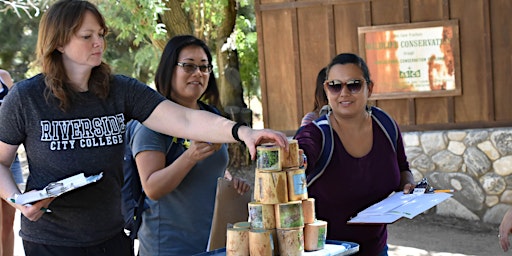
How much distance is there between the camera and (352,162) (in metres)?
3.83

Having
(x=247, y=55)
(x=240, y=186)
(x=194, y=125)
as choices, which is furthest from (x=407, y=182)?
(x=247, y=55)

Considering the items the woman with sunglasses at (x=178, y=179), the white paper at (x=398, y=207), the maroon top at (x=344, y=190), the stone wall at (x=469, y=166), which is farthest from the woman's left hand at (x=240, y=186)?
the stone wall at (x=469, y=166)

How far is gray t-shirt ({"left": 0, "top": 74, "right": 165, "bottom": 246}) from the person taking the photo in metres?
3.21

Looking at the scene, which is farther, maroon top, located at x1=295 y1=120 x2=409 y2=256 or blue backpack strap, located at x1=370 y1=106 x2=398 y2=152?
blue backpack strap, located at x1=370 y1=106 x2=398 y2=152

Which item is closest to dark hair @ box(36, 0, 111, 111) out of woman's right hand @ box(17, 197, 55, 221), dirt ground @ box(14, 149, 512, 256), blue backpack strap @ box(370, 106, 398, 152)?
woman's right hand @ box(17, 197, 55, 221)

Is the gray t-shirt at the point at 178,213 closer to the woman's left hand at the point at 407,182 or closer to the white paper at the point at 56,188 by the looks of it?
the white paper at the point at 56,188

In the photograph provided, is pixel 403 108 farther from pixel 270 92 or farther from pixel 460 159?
pixel 270 92

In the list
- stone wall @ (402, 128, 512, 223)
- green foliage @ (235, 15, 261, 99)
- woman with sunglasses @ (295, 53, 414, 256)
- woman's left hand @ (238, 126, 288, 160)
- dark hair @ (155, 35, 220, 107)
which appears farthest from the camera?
green foliage @ (235, 15, 261, 99)

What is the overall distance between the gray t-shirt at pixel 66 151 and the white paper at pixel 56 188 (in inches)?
5.7

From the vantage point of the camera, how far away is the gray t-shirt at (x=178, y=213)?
3922mm

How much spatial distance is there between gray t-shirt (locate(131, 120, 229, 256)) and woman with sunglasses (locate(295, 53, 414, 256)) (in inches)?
21.5

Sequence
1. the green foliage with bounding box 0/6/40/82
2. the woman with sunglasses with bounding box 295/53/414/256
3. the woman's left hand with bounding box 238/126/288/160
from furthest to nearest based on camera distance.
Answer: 1. the green foliage with bounding box 0/6/40/82
2. the woman with sunglasses with bounding box 295/53/414/256
3. the woman's left hand with bounding box 238/126/288/160

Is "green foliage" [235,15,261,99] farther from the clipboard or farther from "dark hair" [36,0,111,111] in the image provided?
"dark hair" [36,0,111,111]

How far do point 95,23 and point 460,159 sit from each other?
6.70m
